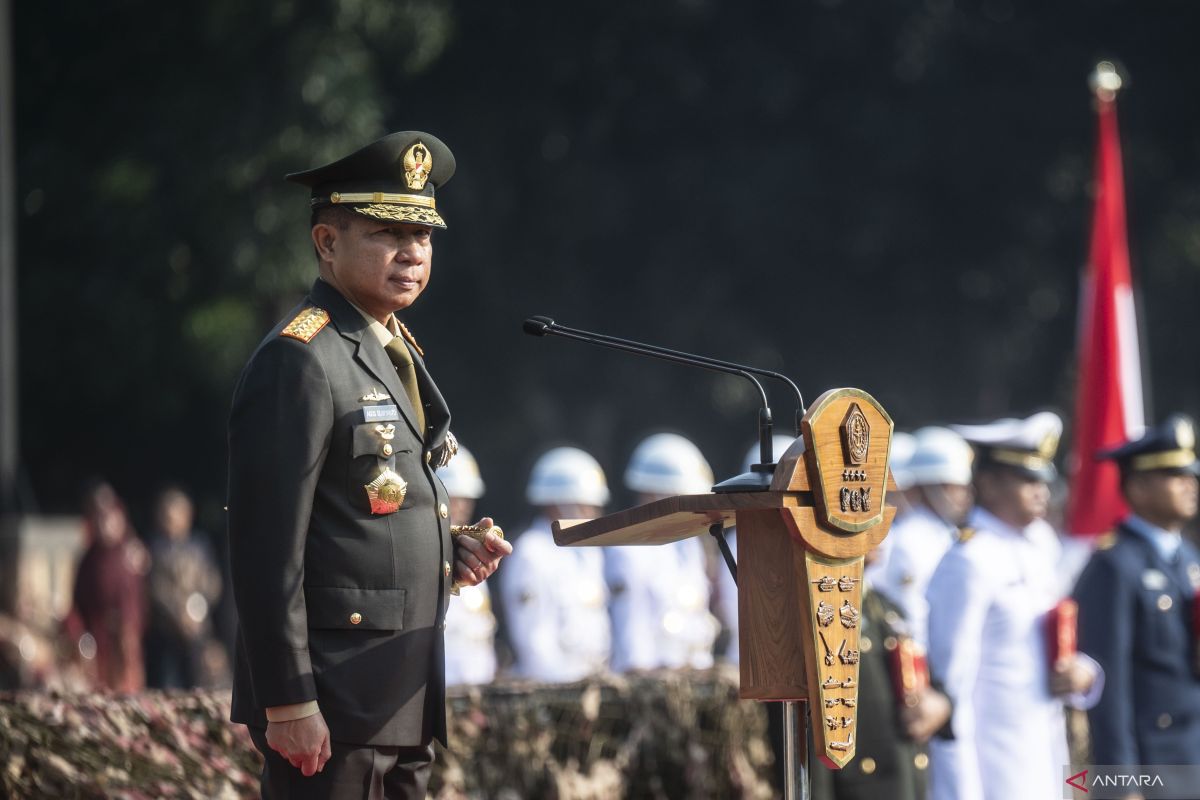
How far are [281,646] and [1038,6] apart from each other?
58.3 ft

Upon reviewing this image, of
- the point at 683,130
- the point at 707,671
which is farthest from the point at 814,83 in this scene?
the point at 707,671

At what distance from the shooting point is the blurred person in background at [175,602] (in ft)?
49.4

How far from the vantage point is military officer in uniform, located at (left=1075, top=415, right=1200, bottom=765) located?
698cm

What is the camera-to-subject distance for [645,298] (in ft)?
64.8

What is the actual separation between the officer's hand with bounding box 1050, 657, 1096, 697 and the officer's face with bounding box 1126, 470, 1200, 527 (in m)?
0.77

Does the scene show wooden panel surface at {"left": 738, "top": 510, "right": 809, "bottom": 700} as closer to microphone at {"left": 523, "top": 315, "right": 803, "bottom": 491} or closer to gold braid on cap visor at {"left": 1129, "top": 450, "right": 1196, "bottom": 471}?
microphone at {"left": 523, "top": 315, "right": 803, "bottom": 491}

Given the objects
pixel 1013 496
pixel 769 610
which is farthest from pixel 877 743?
pixel 769 610

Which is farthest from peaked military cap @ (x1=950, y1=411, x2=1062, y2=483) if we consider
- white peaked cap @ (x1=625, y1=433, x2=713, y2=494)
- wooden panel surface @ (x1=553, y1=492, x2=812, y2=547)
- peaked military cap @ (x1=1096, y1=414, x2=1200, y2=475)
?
white peaked cap @ (x1=625, y1=433, x2=713, y2=494)

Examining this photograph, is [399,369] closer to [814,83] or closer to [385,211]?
[385,211]

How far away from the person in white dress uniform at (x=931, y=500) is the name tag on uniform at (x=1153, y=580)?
6.64ft

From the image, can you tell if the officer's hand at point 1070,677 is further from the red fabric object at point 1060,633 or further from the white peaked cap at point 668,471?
the white peaked cap at point 668,471

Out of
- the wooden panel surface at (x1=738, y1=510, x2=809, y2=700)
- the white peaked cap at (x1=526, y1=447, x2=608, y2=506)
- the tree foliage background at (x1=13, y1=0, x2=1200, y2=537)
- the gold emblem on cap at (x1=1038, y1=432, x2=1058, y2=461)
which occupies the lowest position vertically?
the wooden panel surface at (x1=738, y1=510, x2=809, y2=700)

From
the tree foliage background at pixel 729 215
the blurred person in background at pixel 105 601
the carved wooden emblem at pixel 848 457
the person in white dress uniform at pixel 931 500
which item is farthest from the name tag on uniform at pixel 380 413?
the tree foliage background at pixel 729 215

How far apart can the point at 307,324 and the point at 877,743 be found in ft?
10.2
